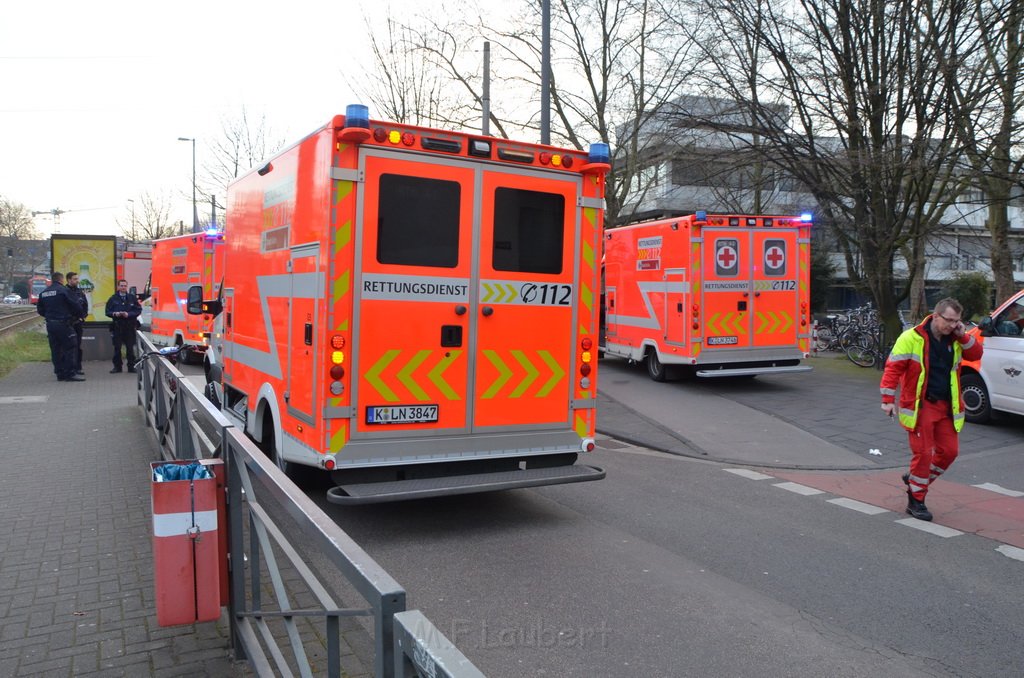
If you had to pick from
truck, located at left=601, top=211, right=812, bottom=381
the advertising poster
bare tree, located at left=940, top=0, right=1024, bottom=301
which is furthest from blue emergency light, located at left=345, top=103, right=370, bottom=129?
the advertising poster

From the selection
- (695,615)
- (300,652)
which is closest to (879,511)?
(695,615)

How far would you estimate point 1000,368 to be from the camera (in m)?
9.85

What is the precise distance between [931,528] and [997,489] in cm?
181

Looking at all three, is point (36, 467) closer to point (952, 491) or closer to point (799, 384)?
point (952, 491)

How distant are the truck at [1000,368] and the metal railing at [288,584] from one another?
8.90m

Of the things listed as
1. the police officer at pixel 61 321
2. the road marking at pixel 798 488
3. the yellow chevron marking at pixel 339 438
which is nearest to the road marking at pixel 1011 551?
the road marking at pixel 798 488

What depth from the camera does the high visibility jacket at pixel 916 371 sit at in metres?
6.21

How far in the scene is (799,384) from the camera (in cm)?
1401

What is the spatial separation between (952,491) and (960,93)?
806cm

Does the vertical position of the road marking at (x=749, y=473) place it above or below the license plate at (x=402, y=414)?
below

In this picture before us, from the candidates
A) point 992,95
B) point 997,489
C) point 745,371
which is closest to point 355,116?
point 997,489

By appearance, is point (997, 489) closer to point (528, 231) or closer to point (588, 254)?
point (588, 254)

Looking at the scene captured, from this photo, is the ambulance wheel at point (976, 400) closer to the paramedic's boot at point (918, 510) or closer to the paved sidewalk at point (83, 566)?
the paramedic's boot at point (918, 510)

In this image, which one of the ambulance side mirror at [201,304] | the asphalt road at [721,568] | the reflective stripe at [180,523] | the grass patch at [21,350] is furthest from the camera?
the grass patch at [21,350]
